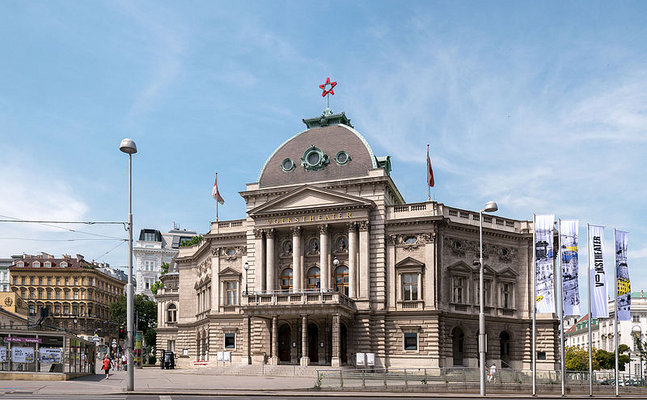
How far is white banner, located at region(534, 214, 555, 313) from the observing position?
4128 centimetres

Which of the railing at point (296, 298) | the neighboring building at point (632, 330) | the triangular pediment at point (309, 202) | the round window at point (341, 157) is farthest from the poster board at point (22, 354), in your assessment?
the neighboring building at point (632, 330)

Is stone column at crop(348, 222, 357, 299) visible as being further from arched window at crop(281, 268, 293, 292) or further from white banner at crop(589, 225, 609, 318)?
white banner at crop(589, 225, 609, 318)

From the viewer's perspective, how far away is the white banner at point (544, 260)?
41281 millimetres

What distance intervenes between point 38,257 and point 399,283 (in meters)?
110

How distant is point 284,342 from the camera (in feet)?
223

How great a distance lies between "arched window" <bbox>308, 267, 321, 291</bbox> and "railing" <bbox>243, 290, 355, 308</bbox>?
4.74 metres

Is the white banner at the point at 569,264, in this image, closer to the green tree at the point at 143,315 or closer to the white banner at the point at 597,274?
the white banner at the point at 597,274

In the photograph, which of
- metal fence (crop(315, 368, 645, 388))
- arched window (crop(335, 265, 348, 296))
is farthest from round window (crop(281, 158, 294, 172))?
metal fence (crop(315, 368, 645, 388))

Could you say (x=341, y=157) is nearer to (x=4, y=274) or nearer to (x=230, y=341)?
(x=230, y=341)

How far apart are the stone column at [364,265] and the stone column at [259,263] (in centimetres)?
1006

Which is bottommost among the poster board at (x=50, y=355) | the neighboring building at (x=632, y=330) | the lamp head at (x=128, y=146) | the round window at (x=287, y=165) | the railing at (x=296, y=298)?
the neighboring building at (x=632, y=330)

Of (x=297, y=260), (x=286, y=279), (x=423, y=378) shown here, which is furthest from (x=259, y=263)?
(x=423, y=378)

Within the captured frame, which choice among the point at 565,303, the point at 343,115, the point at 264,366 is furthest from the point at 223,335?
the point at 565,303

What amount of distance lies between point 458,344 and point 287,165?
24442 mm
